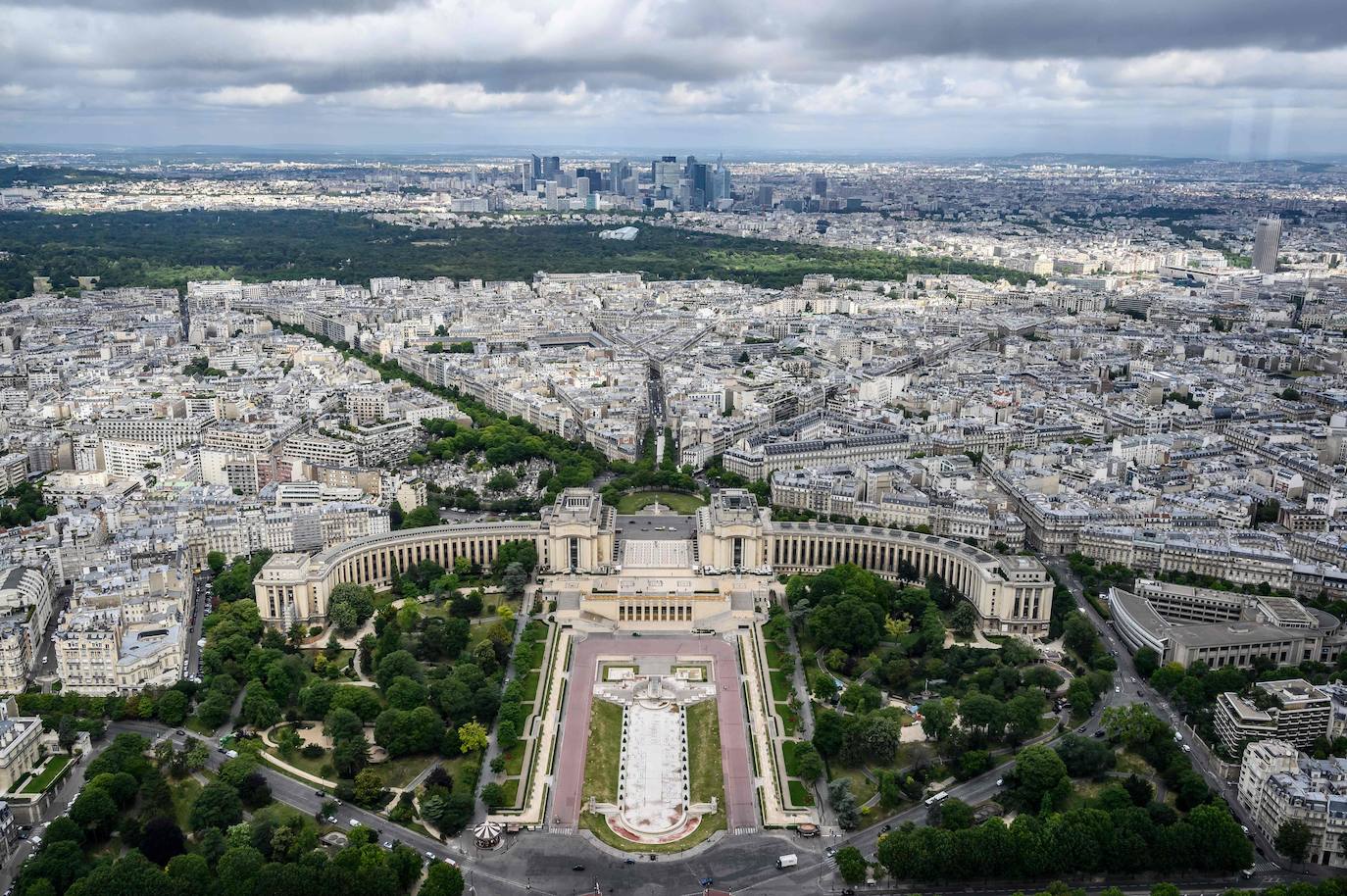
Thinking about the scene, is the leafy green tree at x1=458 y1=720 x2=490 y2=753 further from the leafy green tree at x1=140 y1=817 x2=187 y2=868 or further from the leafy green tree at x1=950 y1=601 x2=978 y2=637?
the leafy green tree at x1=950 y1=601 x2=978 y2=637

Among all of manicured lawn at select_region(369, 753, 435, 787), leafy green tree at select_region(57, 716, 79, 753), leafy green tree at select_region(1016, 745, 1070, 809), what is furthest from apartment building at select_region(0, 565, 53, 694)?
leafy green tree at select_region(1016, 745, 1070, 809)

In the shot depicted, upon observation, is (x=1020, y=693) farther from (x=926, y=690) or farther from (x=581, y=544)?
(x=581, y=544)

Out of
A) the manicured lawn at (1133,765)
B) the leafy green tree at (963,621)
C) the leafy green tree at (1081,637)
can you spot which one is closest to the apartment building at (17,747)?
the leafy green tree at (963,621)

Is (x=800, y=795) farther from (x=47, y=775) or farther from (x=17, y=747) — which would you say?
(x=17, y=747)

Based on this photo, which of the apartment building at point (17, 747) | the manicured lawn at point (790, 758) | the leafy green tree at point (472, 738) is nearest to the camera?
the apartment building at point (17, 747)

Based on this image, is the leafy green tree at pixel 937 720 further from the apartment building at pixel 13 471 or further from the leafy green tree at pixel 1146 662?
the apartment building at pixel 13 471
